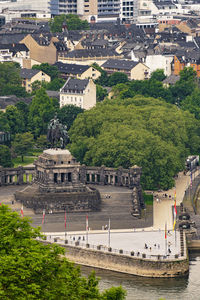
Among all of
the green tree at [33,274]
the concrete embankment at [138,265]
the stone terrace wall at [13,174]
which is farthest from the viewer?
the stone terrace wall at [13,174]

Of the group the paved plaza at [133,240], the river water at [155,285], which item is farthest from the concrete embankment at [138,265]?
the paved plaza at [133,240]

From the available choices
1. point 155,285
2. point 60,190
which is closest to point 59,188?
point 60,190

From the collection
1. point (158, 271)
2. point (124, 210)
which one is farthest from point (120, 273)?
point (124, 210)

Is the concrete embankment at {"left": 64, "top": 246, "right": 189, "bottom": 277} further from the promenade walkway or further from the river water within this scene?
the promenade walkway

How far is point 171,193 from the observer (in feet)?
627

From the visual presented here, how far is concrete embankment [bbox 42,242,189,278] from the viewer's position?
150 m

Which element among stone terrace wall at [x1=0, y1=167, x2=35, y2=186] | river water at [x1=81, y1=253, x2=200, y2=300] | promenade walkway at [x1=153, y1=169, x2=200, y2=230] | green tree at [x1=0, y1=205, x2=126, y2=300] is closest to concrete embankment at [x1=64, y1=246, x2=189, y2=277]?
river water at [x1=81, y1=253, x2=200, y2=300]

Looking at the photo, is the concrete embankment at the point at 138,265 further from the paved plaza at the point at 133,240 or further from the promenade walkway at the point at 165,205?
the promenade walkway at the point at 165,205

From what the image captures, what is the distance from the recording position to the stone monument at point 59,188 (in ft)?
563

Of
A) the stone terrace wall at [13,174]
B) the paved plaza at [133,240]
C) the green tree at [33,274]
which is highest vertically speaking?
the green tree at [33,274]

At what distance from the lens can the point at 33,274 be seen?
10819 centimetres

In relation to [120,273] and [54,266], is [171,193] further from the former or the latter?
[54,266]

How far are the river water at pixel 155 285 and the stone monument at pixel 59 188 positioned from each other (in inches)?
795

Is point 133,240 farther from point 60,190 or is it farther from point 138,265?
point 60,190
